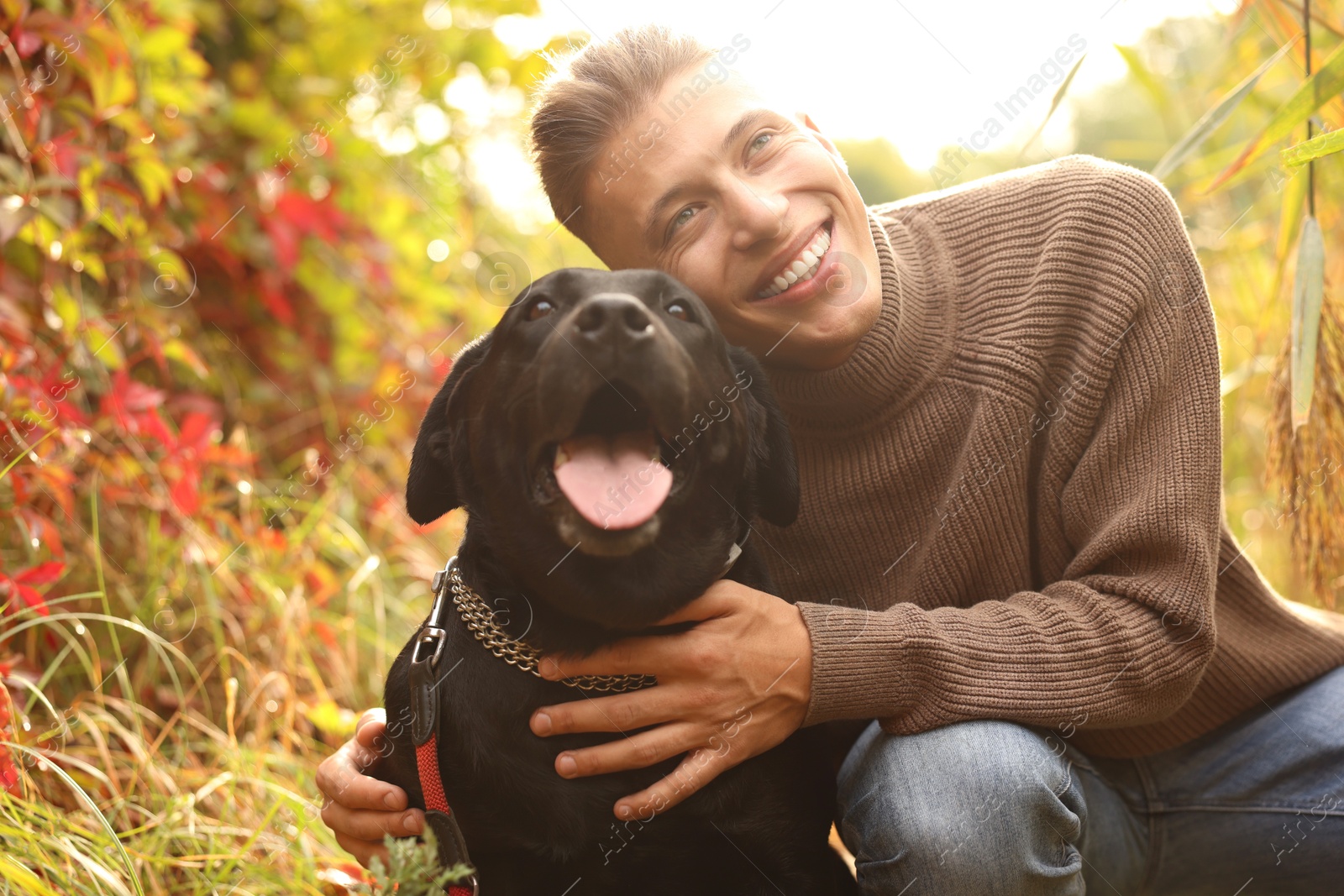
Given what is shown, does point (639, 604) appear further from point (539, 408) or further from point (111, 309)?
A: point (111, 309)

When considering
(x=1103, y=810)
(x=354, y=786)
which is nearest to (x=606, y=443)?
(x=354, y=786)

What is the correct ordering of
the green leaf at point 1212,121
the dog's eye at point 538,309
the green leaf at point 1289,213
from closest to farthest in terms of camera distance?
the dog's eye at point 538,309 < the green leaf at point 1212,121 < the green leaf at point 1289,213

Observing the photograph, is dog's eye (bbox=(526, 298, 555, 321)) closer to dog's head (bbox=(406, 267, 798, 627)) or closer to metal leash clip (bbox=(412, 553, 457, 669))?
dog's head (bbox=(406, 267, 798, 627))

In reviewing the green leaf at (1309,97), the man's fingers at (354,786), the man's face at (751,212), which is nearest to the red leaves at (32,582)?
the man's fingers at (354,786)

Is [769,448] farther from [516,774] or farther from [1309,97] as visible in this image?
[1309,97]

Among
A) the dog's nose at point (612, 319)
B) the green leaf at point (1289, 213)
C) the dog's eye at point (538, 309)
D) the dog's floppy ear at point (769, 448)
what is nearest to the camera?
the dog's nose at point (612, 319)

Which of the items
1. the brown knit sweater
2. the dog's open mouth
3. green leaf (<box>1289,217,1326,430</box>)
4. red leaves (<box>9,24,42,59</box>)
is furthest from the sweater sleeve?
red leaves (<box>9,24,42,59</box>)

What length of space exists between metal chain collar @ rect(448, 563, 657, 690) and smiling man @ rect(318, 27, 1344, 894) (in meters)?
0.04

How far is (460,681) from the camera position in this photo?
1449 mm

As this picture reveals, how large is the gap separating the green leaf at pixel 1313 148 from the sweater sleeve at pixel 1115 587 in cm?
26

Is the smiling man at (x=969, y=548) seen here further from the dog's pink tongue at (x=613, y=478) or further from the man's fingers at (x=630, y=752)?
the dog's pink tongue at (x=613, y=478)

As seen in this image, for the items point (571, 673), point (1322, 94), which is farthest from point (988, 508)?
point (1322, 94)

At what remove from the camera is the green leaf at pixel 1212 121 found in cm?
189

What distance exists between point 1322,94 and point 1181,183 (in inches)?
95.7
